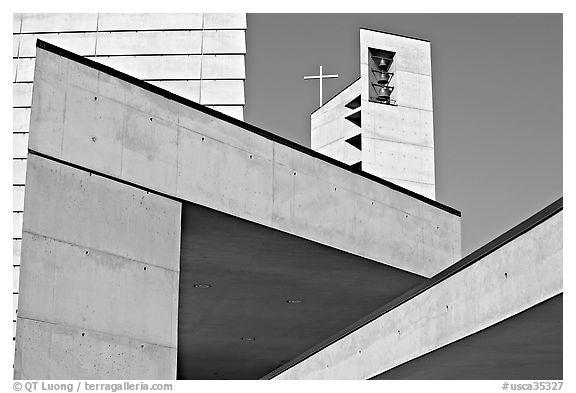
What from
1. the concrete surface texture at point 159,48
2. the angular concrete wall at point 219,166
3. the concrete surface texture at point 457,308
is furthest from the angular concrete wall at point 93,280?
the concrete surface texture at point 159,48

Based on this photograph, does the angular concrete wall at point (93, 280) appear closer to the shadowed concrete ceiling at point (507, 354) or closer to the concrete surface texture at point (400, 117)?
the shadowed concrete ceiling at point (507, 354)

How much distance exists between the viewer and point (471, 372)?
44.0 feet

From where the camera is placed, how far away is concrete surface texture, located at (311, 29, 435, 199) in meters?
30.4

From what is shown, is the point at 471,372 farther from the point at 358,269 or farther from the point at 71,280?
the point at 71,280

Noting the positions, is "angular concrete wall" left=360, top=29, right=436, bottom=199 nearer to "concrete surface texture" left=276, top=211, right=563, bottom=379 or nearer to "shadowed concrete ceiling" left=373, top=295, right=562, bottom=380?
"concrete surface texture" left=276, top=211, right=563, bottom=379

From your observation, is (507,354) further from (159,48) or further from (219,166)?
(159,48)

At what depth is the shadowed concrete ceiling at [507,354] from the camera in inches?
411

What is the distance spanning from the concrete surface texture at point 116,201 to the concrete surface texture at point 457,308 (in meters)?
2.35

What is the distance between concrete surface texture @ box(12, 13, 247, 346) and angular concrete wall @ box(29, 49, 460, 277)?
407 inches

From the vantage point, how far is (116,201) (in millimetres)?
12180

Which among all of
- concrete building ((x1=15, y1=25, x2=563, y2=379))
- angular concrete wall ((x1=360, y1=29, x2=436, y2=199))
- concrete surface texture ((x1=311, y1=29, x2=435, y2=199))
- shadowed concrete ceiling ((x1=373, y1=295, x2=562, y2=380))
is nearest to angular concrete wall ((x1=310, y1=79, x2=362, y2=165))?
concrete surface texture ((x1=311, y1=29, x2=435, y2=199))

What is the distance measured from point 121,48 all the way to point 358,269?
1350cm

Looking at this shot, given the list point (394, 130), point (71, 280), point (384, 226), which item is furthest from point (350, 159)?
point (71, 280)

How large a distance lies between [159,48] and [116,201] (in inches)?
620
